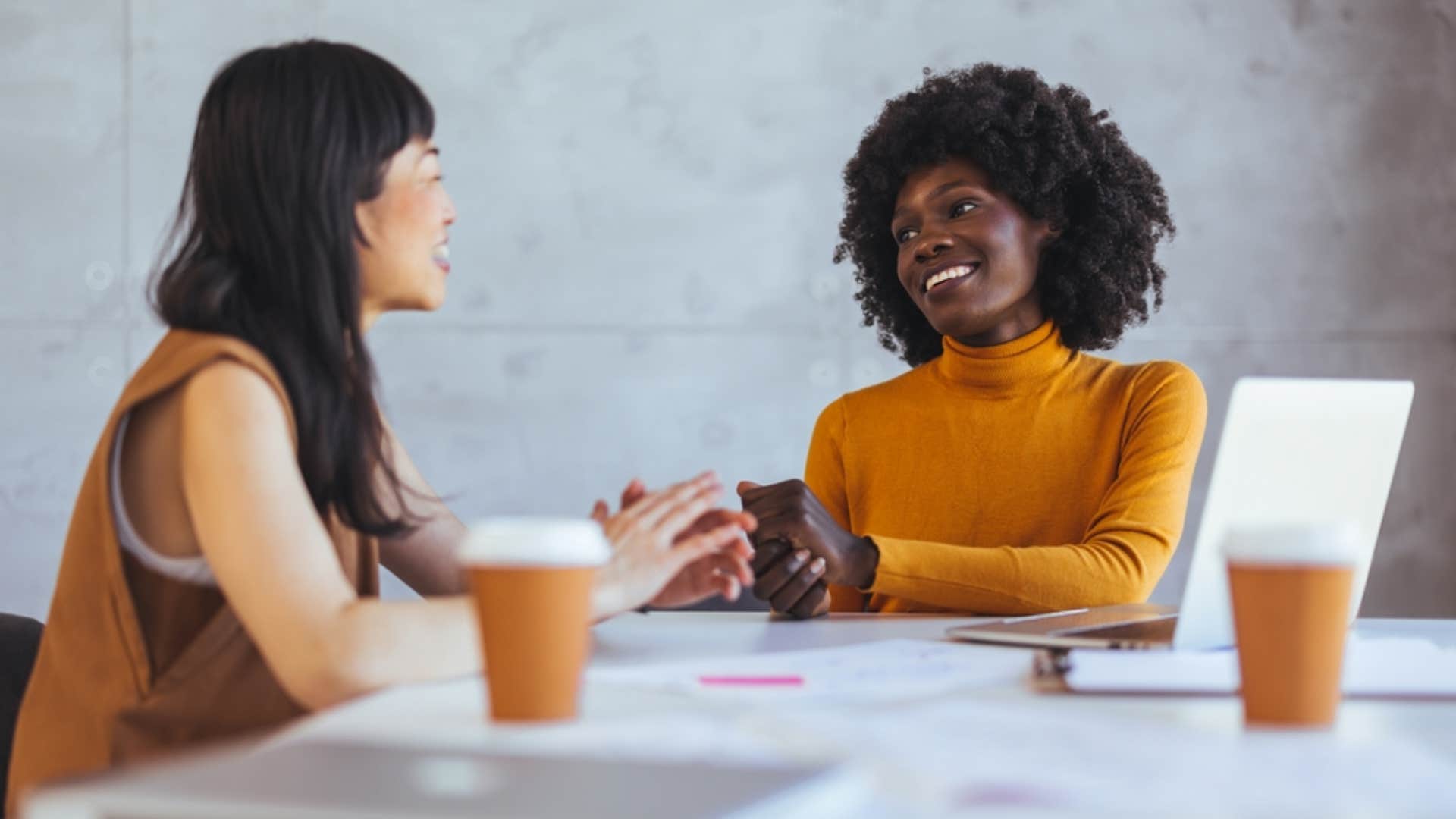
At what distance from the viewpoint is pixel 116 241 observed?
3.27 meters

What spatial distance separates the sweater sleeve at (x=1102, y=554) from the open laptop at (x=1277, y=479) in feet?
1.05

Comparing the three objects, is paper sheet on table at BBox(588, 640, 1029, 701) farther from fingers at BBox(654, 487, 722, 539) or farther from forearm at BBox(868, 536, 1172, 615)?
forearm at BBox(868, 536, 1172, 615)

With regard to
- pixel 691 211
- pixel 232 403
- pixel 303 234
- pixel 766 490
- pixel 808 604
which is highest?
pixel 691 211

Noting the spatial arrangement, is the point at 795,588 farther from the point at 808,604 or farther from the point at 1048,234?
the point at 1048,234

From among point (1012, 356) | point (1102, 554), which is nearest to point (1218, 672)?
point (1102, 554)

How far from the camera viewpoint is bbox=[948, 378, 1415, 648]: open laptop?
1.13 m

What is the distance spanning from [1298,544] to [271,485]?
0.66m

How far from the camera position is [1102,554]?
1.81 meters

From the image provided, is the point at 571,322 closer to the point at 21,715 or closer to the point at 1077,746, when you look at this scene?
the point at 21,715

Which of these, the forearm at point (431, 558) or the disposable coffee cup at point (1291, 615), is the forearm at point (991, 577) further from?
the disposable coffee cup at point (1291, 615)

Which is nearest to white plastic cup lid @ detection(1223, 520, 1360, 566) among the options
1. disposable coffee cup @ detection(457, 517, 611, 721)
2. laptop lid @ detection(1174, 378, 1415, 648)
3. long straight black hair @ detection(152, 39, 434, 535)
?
laptop lid @ detection(1174, 378, 1415, 648)

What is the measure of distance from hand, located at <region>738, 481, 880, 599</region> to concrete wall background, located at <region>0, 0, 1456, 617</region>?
158cm

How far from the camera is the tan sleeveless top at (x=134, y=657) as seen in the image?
111 centimetres

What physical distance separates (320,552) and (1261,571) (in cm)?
61
